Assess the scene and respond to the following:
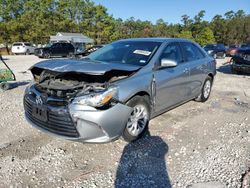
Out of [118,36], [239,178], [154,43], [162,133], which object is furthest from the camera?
[118,36]

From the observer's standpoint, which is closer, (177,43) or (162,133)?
(162,133)

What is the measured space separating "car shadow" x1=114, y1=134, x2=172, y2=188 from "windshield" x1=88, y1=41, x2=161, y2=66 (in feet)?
4.34

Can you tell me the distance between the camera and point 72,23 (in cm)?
4528

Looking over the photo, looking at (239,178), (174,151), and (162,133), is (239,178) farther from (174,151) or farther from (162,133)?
(162,133)

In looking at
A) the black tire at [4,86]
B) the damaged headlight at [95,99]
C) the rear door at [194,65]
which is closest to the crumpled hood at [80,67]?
the damaged headlight at [95,99]

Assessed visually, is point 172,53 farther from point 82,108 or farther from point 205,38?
point 205,38

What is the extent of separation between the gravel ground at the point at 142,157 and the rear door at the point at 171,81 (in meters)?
0.47

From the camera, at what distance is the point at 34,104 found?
3824 mm

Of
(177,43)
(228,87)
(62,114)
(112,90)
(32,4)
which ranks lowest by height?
(228,87)

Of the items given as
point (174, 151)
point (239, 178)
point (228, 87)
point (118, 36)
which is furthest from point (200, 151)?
point (118, 36)

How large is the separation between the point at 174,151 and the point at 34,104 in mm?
2153

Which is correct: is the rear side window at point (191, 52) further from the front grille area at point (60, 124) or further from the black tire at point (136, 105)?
the front grille area at point (60, 124)

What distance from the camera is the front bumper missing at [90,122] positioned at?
3.43m

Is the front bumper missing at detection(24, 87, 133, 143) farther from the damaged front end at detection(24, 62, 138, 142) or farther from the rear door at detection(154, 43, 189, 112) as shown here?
the rear door at detection(154, 43, 189, 112)
